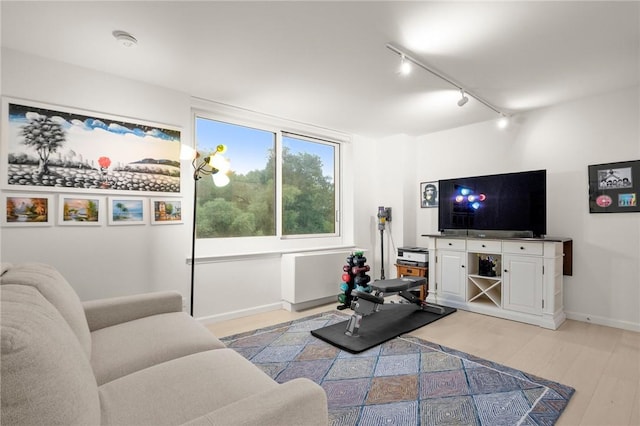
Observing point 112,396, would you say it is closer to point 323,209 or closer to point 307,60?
point 307,60

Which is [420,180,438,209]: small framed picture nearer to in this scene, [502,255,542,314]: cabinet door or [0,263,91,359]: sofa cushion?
[502,255,542,314]: cabinet door

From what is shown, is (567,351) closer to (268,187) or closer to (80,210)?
(268,187)

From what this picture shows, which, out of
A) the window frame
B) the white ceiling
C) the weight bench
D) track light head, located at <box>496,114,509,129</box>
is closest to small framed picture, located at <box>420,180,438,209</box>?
track light head, located at <box>496,114,509,129</box>

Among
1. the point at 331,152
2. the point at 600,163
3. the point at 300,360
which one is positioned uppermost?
the point at 331,152

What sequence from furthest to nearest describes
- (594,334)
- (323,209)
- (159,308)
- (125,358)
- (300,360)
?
(323,209), (594,334), (300,360), (159,308), (125,358)

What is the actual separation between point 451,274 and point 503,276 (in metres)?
0.63

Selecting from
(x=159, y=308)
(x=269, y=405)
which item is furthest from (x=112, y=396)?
(x=159, y=308)

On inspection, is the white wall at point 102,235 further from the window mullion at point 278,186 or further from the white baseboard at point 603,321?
Result: the white baseboard at point 603,321

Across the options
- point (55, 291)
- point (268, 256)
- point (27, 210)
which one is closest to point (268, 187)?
point (268, 256)

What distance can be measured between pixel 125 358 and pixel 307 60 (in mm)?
2475

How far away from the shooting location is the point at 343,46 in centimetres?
249

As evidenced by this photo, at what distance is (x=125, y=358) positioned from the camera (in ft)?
5.21

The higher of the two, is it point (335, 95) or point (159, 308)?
point (335, 95)

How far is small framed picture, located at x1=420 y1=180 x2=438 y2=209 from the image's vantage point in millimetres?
4910
